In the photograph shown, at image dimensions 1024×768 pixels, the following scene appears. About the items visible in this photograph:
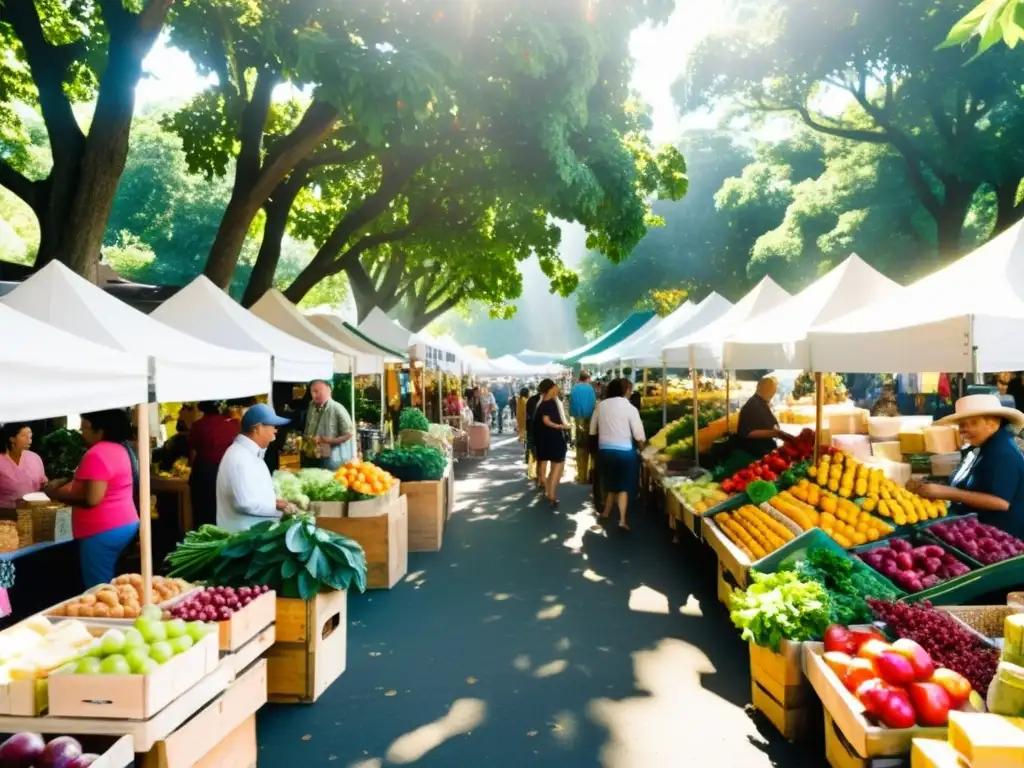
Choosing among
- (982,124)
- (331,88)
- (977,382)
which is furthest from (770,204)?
(977,382)

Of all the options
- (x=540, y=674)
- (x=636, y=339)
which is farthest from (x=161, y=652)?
(x=636, y=339)

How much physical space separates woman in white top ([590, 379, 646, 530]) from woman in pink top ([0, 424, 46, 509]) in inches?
249

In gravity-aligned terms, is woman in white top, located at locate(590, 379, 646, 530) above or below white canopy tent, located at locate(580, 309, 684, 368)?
below

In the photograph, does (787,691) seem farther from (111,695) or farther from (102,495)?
(102,495)

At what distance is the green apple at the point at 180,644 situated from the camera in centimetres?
369

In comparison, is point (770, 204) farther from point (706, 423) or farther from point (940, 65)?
point (706, 423)

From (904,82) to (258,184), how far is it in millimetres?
14850

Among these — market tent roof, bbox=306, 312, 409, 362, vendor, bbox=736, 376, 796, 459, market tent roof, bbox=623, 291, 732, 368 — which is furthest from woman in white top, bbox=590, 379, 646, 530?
market tent roof, bbox=306, 312, 409, 362

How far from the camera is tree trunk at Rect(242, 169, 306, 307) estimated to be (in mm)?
12646

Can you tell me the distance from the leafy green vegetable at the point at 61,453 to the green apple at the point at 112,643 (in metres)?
5.58

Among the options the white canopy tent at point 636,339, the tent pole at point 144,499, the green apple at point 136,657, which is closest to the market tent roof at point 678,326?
the white canopy tent at point 636,339

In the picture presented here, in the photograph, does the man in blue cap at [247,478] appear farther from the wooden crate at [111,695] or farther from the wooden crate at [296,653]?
the wooden crate at [111,695]

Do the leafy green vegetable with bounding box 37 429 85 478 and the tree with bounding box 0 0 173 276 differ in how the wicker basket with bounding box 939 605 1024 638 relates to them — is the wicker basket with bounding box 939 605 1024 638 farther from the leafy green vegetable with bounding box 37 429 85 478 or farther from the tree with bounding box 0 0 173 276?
the leafy green vegetable with bounding box 37 429 85 478

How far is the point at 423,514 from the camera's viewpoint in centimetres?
965
